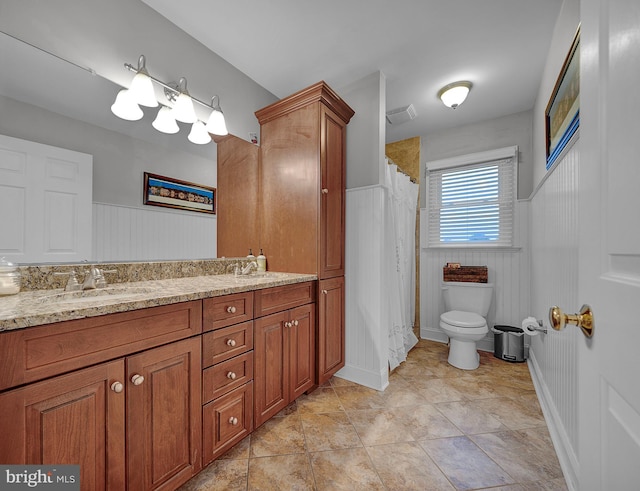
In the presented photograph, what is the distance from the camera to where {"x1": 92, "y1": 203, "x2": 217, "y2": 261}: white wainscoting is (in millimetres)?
1386

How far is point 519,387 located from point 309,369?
5.42ft

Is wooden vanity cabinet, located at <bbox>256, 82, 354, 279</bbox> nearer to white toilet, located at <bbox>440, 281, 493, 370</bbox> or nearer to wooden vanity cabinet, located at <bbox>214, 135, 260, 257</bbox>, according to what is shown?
wooden vanity cabinet, located at <bbox>214, 135, 260, 257</bbox>

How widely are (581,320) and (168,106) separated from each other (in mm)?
2158

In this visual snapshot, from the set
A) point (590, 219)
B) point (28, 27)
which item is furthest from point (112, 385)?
point (28, 27)

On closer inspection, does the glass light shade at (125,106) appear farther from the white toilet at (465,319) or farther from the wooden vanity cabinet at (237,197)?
the white toilet at (465,319)

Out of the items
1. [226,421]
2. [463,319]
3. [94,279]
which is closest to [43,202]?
[94,279]

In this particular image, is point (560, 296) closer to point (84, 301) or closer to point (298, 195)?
point (298, 195)

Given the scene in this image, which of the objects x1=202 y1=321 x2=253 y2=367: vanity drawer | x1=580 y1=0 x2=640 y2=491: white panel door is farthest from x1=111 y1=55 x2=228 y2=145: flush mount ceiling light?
x1=580 y1=0 x2=640 y2=491: white panel door

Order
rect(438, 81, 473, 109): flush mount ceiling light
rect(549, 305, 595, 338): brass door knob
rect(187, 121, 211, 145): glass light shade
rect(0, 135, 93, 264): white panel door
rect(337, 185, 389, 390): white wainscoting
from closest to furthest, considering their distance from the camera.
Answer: rect(549, 305, 595, 338): brass door knob < rect(0, 135, 93, 264): white panel door < rect(187, 121, 211, 145): glass light shade < rect(337, 185, 389, 390): white wainscoting < rect(438, 81, 473, 109): flush mount ceiling light

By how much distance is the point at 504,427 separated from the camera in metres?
1.60

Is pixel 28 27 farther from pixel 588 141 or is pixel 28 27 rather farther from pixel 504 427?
pixel 504 427

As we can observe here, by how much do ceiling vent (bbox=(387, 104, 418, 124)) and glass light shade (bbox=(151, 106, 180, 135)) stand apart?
6.52 ft

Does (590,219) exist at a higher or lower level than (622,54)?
lower

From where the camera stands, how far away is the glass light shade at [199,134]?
180 centimetres
